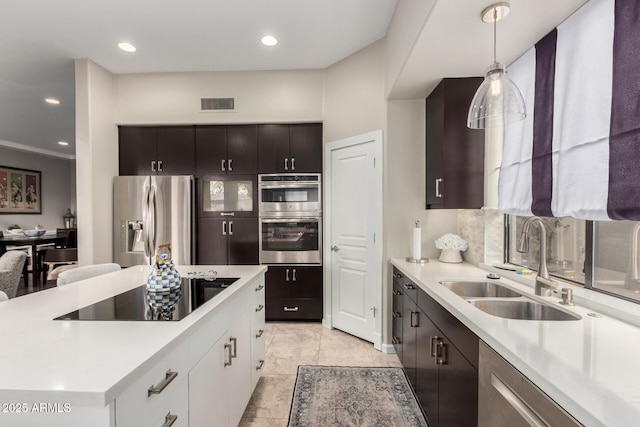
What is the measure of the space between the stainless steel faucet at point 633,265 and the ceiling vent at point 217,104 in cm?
366

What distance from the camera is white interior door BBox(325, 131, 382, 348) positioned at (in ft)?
9.94

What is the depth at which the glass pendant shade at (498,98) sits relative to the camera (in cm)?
143

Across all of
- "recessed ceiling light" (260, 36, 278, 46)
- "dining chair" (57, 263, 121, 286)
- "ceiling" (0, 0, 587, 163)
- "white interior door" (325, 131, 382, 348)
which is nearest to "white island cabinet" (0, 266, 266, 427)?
"dining chair" (57, 263, 121, 286)

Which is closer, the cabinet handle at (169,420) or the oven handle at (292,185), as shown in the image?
the cabinet handle at (169,420)

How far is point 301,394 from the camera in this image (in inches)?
87.4

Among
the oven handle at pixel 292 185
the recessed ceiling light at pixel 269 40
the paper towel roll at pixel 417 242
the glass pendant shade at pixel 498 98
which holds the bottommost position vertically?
→ the paper towel roll at pixel 417 242

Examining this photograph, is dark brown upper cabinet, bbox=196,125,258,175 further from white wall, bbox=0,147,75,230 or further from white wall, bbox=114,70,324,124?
white wall, bbox=0,147,75,230

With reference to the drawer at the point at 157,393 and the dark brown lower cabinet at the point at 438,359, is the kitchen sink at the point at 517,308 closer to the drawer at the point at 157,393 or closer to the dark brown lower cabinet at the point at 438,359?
the dark brown lower cabinet at the point at 438,359

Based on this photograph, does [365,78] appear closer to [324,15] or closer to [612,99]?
[324,15]

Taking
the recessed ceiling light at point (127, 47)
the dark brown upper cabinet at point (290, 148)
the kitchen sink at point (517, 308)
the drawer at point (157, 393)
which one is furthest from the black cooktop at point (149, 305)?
the recessed ceiling light at point (127, 47)

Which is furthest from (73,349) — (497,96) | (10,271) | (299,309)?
(10,271)

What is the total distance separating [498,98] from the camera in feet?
4.75

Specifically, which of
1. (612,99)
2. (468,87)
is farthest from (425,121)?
(612,99)

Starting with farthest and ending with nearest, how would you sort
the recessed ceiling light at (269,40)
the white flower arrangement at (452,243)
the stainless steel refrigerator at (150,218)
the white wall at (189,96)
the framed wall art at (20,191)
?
the framed wall art at (20,191) → the white wall at (189,96) → the stainless steel refrigerator at (150,218) → the recessed ceiling light at (269,40) → the white flower arrangement at (452,243)
